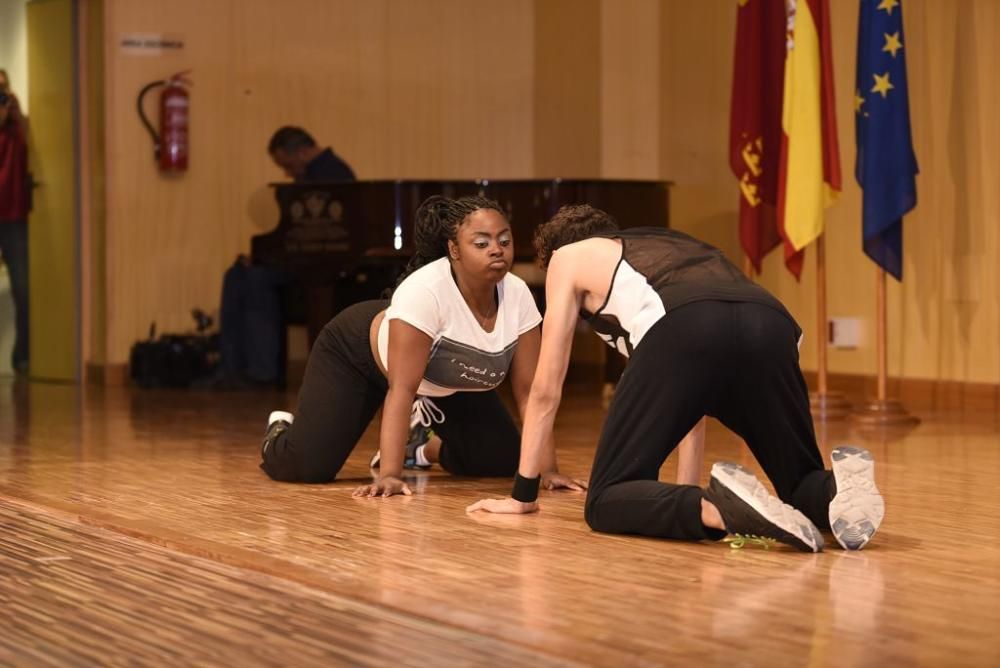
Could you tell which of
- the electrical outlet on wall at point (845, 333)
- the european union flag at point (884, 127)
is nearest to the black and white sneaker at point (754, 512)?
the european union flag at point (884, 127)

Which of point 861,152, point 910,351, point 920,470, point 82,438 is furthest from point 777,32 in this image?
point 82,438

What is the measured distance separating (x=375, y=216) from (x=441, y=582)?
4781 mm

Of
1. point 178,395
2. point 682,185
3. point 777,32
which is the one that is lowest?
point 178,395

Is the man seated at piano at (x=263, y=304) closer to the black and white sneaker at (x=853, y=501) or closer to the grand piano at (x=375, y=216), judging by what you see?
the grand piano at (x=375, y=216)

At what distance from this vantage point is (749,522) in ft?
9.28

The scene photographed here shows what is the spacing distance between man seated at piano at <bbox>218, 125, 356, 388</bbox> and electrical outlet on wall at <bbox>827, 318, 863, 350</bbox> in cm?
266

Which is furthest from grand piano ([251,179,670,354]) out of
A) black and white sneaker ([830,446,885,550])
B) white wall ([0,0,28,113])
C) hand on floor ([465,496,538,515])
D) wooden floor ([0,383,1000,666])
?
black and white sneaker ([830,446,885,550])

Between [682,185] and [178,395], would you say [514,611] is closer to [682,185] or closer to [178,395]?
[178,395]

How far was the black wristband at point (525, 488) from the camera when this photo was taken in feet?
10.8

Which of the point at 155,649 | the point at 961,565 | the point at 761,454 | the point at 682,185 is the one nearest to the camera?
the point at 155,649

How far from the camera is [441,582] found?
2650mm

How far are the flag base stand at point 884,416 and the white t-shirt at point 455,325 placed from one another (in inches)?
94.5

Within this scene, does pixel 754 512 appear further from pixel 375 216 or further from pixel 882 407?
pixel 375 216

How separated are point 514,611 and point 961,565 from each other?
92cm
